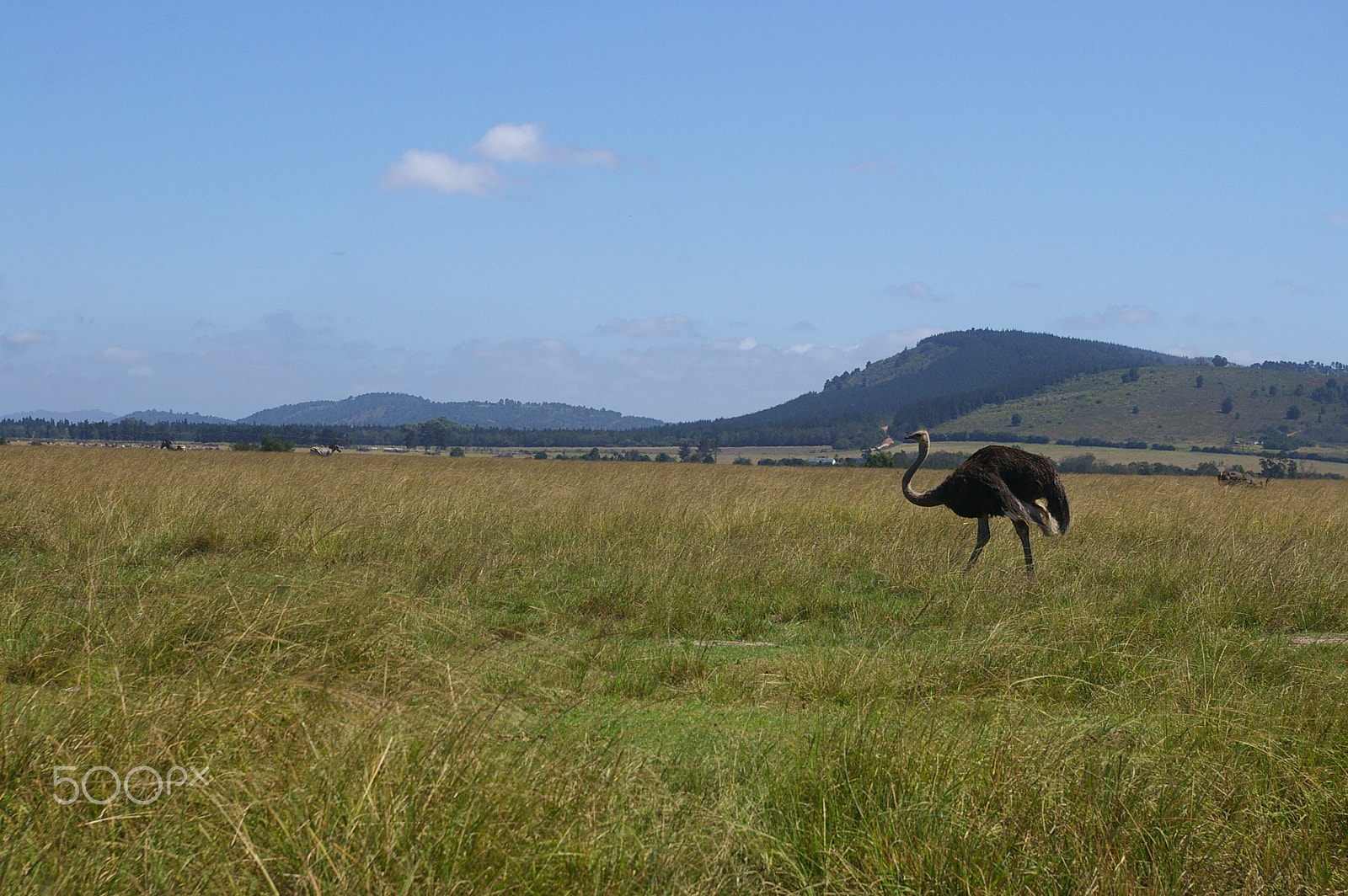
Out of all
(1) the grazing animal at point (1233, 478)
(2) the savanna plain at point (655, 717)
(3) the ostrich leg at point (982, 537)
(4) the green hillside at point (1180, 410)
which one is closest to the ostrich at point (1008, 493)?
(3) the ostrich leg at point (982, 537)

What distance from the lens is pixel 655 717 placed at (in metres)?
4.99

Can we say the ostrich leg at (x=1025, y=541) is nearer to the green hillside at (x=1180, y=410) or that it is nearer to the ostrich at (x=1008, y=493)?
the ostrich at (x=1008, y=493)

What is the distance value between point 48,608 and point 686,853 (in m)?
4.55

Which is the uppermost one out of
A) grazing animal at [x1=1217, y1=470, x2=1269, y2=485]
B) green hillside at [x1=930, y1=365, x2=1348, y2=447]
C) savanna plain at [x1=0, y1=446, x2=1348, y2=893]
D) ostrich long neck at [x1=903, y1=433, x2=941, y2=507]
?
green hillside at [x1=930, y1=365, x2=1348, y2=447]

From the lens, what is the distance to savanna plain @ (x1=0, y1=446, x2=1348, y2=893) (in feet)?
9.92

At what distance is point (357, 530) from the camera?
1014 cm

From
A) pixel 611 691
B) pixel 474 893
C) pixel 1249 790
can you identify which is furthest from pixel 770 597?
pixel 474 893

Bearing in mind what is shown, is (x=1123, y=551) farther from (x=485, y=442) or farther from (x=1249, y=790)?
(x=485, y=442)

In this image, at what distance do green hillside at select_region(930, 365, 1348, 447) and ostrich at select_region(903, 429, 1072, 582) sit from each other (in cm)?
12203

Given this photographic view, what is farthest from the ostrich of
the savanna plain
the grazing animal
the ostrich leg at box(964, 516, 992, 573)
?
the grazing animal

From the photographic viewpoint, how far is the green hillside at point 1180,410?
132875 mm

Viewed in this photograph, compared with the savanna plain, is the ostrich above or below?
above

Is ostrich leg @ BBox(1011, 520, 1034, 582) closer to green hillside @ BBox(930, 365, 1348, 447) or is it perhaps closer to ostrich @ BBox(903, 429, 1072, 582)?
ostrich @ BBox(903, 429, 1072, 582)

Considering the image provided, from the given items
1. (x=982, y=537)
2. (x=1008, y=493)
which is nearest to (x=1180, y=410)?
(x=982, y=537)
